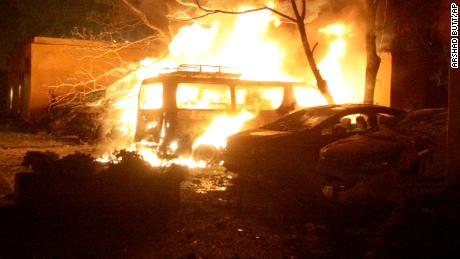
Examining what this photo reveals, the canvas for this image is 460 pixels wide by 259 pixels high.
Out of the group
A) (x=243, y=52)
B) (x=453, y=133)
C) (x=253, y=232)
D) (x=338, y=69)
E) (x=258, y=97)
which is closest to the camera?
(x=253, y=232)

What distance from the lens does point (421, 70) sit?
14641 mm

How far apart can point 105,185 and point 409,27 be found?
10939 mm

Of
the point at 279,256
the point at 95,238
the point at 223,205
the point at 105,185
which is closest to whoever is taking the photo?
the point at 279,256

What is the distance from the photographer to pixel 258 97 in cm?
1086

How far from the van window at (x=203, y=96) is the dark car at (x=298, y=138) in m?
1.62

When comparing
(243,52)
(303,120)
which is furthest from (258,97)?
(243,52)

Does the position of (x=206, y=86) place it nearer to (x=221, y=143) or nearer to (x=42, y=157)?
(x=221, y=143)

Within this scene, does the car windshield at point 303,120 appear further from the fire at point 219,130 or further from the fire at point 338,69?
the fire at point 338,69

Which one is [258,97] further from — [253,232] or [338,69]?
[338,69]

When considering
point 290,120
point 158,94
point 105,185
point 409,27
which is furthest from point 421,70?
point 105,185

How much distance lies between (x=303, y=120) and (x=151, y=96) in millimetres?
3686

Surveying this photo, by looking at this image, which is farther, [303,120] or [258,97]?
[258,97]

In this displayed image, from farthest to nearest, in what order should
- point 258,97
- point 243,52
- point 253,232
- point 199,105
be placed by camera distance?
1. point 243,52
2. point 258,97
3. point 199,105
4. point 253,232

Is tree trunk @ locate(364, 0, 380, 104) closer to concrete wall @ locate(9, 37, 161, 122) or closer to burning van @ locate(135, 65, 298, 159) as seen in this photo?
burning van @ locate(135, 65, 298, 159)
